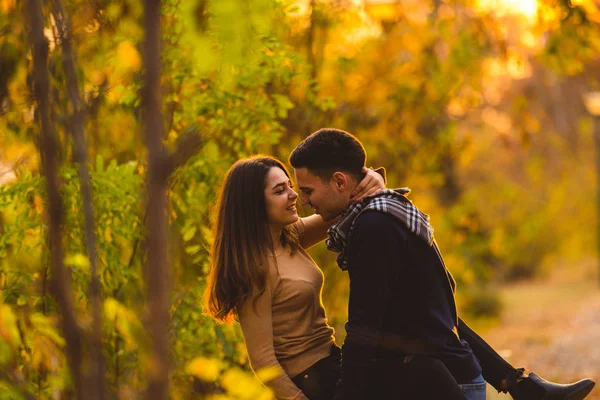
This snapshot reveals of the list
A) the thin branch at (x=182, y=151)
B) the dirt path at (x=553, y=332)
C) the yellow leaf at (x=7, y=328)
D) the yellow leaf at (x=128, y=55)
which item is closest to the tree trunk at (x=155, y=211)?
the thin branch at (x=182, y=151)

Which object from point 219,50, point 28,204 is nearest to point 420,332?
point 219,50

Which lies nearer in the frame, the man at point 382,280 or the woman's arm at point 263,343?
the man at point 382,280

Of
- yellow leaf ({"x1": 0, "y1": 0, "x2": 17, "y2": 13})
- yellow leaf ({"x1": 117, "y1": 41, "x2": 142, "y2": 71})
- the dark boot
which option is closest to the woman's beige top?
the dark boot

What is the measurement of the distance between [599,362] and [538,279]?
77.1 ft

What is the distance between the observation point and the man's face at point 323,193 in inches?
107

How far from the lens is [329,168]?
2707 millimetres

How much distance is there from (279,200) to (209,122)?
136 centimetres

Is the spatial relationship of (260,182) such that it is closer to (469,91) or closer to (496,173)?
(469,91)

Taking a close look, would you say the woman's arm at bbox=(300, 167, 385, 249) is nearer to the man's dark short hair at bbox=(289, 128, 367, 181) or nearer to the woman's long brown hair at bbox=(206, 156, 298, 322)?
the man's dark short hair at bbox=(289, 128, 367, 181)

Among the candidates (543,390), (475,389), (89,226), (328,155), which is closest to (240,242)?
(328,155)

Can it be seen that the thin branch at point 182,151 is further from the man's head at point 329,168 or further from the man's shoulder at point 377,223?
the man's head at point 329,168

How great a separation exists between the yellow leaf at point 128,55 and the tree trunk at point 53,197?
2.64m

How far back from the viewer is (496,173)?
21.5m

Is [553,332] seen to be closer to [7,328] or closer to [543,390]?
[543,390]
